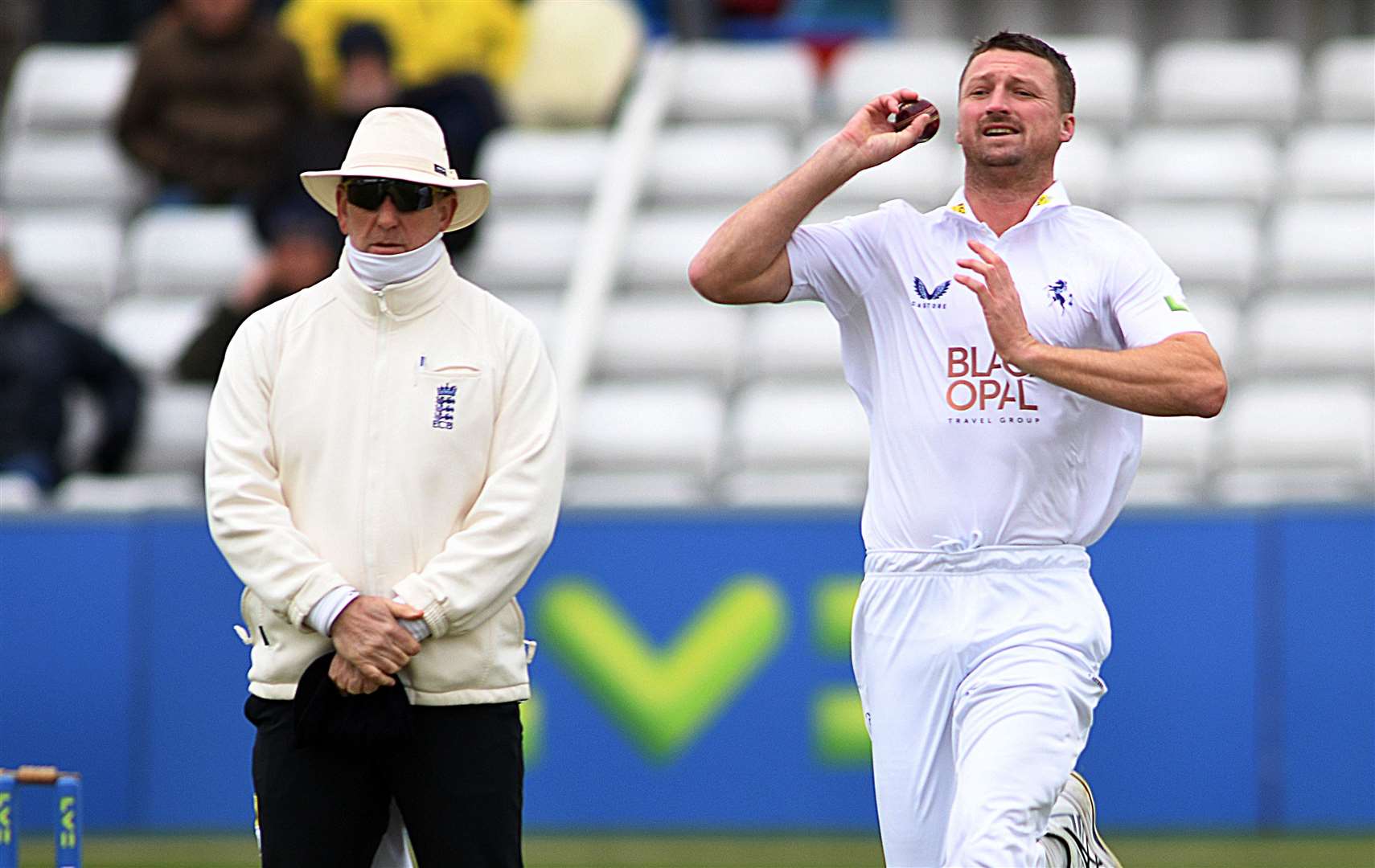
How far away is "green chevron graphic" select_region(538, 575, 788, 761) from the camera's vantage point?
27.8 feet

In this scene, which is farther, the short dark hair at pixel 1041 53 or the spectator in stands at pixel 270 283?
the spectator in stands at pixel 270 283

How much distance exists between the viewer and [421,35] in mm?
11133

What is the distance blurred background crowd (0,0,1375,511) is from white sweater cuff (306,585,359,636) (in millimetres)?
4173

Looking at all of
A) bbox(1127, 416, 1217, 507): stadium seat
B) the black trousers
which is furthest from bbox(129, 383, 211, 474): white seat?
the black trousers

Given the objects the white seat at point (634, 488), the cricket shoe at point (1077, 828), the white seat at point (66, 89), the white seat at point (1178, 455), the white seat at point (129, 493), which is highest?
the white seat at point (66, 89)

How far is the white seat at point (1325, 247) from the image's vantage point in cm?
1039

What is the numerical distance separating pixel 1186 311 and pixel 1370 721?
3.96m

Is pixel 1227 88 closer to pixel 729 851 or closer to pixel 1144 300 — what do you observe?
pixel 729 851

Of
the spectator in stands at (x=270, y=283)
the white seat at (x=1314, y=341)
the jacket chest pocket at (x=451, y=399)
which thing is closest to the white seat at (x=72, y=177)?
the spectator in stands at (x=270, y=283)

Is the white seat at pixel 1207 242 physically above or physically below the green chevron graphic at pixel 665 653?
above

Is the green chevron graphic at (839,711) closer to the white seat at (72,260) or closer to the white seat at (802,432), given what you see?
the white seat at (802,432)

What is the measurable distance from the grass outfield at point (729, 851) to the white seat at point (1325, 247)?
311 centimetres

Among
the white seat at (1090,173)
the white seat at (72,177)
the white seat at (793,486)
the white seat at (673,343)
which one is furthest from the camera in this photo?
the white seat at (72,177)

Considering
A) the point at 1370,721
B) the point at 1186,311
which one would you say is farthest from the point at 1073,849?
the point at 1370,721
